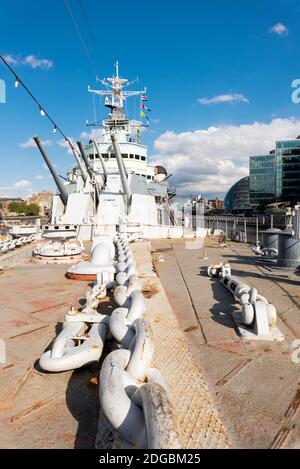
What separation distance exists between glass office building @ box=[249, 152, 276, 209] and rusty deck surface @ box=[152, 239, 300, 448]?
68.4 metres

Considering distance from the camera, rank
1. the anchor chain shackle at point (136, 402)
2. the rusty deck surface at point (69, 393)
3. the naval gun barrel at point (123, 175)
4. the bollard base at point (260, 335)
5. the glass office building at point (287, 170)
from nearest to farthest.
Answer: the anchor chain shackle at point (136, 402) < the rusty deck surface at point (69, 393) < the bollard base at point (260, 335) < the naval gun barrel at point (123, 175) < the glass office building at point (287, 170)

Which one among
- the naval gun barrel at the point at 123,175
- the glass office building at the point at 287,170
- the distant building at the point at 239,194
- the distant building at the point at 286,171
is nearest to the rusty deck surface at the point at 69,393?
the naval gun barrel at the point at 123,175

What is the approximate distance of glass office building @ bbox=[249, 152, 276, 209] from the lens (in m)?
67.6

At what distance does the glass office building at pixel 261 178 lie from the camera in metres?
67.6

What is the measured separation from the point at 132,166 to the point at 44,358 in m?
19.5

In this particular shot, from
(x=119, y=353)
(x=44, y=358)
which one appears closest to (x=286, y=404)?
(x=119, y=353)

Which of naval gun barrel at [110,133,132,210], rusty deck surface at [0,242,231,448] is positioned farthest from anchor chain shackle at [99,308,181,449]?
naval gun barrel at [110,133,132,210]

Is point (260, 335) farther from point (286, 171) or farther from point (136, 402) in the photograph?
point (286, 171)

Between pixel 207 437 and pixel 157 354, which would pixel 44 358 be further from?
pixel 207 437

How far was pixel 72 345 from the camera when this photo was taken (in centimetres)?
204

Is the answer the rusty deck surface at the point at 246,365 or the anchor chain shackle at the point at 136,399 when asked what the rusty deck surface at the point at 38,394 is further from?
the rusty deck surface at the point at 246,365

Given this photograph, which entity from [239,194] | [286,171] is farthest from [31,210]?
[239,194]

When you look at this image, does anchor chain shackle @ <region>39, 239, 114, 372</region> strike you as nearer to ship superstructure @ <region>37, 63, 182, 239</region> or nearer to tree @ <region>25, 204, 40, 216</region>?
ship superstructure @ <region>37, 63, 182, 239</region>

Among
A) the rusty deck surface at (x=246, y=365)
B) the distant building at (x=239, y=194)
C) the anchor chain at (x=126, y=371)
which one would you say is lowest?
the rusty deck surface at (x=246, y=365)
